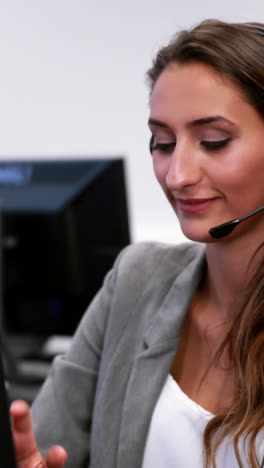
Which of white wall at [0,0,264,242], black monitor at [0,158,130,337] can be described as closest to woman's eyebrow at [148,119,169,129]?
black monitor at [0,158,130,337]

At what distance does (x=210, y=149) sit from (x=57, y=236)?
33.6 inches

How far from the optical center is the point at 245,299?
1.10m

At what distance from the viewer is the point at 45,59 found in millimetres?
3002

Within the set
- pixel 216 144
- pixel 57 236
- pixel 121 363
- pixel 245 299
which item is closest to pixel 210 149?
pixel 216 144

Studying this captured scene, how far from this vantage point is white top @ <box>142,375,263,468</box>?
1051 mm

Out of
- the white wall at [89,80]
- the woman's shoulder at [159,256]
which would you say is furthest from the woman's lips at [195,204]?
the white wall at [89,80]

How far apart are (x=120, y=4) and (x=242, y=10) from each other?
0.52 meters

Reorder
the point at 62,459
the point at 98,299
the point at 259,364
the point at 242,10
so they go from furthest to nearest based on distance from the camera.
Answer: the point at 242,10, the point at 98,299, the point at 259,364, the point at 62,459

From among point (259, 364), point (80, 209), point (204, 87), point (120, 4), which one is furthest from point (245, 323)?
point (120, 4)

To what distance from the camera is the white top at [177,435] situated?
1051 millimetres

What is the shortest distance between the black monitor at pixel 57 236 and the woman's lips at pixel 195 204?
671 millimetres

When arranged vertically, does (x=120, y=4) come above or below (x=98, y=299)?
above

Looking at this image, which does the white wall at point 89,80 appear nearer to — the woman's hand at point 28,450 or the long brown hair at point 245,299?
the long brown hair at point 245,299

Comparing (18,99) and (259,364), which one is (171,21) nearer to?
(18,99)
